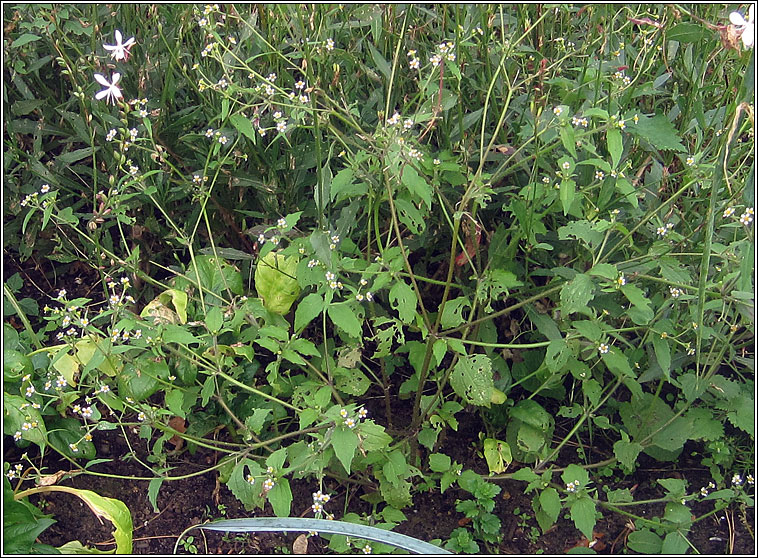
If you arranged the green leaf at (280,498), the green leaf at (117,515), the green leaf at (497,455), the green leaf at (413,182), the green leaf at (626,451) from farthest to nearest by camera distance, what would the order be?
the green leaf at (497,455), the green leaf at (626,451), the green leaf at (117,515), the green leaf at (280,498), the green leaf at (413,182)

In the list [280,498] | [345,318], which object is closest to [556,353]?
[345,318]

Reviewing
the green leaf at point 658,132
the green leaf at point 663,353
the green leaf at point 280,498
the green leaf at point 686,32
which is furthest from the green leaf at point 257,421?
the green leaf at point 686,32

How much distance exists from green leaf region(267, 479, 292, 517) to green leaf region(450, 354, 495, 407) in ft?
1.39

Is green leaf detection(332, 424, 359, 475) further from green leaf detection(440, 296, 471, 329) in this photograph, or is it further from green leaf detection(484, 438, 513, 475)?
green leaf detection(484, 438, 513, 475)

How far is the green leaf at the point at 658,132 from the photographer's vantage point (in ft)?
4.34

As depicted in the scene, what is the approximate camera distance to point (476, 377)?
4.99 ft

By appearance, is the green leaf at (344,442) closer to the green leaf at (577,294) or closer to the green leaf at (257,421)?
the green leaf at (257,421)

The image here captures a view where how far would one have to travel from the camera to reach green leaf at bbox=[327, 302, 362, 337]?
143 centimetres

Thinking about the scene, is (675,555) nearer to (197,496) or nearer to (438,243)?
(438,243)

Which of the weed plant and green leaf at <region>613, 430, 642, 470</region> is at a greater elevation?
the weed plant

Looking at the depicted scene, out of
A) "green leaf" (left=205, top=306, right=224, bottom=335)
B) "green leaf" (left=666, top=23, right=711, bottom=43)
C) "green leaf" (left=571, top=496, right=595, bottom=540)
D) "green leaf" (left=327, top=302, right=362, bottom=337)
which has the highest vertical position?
"green leaf" (left=666, top=23, right=711, bottom=43)

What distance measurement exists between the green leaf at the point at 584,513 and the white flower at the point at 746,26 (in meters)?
0.97

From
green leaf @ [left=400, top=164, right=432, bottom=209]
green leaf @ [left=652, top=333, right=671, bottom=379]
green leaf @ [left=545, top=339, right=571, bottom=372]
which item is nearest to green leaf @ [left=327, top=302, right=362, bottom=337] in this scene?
green leaf @ [left=400, top=164, right=432, bottom=209]

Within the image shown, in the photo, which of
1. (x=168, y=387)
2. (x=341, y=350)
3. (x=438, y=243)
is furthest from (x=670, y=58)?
(x=168, y=387)
